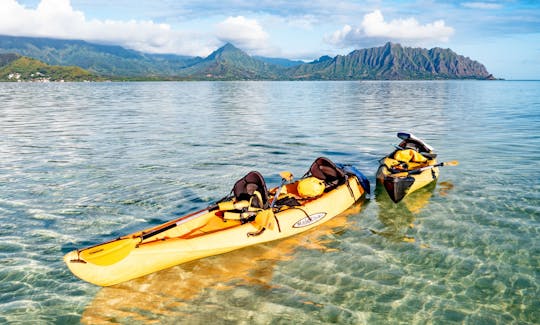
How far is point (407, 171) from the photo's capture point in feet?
59.2

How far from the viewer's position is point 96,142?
2986 centimetres

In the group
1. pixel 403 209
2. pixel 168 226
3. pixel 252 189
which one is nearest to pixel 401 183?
pixel 403 209

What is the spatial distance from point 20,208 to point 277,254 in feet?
34.8

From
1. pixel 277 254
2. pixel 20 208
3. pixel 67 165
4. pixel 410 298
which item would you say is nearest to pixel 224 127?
pixel 67 165

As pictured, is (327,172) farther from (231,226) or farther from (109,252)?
(109,252)

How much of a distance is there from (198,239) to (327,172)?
23.3 ft

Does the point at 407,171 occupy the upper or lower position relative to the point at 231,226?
upper

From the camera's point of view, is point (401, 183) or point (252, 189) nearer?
point (252, 189)

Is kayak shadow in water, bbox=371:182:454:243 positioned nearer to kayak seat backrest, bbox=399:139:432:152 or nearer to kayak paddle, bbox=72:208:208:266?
kayak seat backrest, bbox=399:139:432:152

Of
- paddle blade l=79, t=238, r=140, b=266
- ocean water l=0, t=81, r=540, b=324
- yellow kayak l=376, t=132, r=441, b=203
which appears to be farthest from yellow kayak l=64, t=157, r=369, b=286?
yellow kayak l=376, t=132, r=441, b=203

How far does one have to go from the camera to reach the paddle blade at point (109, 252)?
979cm

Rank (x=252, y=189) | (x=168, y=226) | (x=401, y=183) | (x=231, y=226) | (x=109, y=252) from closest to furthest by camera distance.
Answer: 1. (x=109, y=252)
2. (x=168, y=226)
3. (x=231, y=226)
4. (x=252, y=189)
5. (x=401, y=183)

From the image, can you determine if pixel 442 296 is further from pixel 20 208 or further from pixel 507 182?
pixel 20 208

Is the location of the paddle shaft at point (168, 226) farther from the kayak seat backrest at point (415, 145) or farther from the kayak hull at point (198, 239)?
the kayak seat backrest at point (415, 145)
